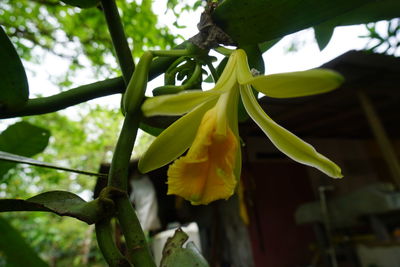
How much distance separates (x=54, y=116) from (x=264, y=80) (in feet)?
16.3

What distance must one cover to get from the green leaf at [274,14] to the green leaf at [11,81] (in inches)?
8.0

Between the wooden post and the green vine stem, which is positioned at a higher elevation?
the wooden post

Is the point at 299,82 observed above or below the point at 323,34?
below

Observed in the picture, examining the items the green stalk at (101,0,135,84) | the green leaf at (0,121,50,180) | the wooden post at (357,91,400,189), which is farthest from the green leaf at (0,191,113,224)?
the wooden post at (357,91,400,189)

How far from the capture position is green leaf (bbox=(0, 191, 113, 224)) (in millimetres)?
277

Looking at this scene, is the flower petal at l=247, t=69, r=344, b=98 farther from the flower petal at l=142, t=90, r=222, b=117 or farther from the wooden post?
the wooden post

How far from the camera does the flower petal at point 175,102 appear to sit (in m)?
0.30

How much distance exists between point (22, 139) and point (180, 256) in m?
0.34

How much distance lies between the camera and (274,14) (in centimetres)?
32

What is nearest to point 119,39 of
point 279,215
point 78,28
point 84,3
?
point 84,3

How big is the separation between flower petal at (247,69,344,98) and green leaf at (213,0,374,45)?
46 millimetres

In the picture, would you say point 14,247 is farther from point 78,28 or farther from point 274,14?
point 78,28

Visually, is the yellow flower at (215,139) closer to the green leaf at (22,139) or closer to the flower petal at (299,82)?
the flower petal at (299,82)

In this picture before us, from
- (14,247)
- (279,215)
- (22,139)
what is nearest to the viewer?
(14,247)
